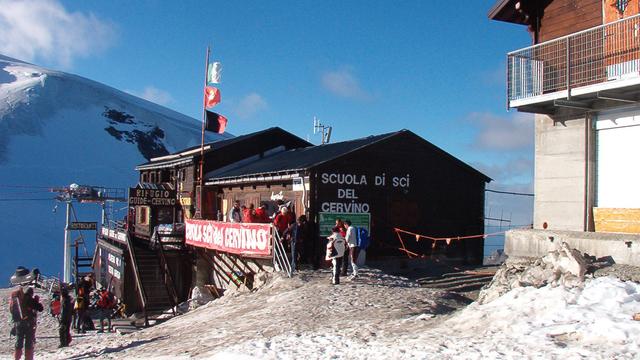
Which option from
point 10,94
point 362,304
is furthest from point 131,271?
point 10,94

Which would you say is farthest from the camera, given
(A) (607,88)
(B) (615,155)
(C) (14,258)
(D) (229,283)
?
(C) (14,258)

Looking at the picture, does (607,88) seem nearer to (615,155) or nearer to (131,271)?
(615,155)

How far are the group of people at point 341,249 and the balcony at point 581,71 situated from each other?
206 inches

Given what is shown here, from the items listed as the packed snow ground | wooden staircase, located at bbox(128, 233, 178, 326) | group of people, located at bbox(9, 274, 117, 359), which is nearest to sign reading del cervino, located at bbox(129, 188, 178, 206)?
wooden staircase, located at bbox(128, 233, 178, 326)

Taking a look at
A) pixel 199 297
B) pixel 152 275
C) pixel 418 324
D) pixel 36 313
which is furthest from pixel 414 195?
pixel 36 313

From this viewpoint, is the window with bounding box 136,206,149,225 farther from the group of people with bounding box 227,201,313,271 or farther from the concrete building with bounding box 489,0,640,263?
the concrete building with bounding box 489,0,640,263

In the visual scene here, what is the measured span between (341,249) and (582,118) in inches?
252

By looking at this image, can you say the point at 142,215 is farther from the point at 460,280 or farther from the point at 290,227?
the point at 460,280

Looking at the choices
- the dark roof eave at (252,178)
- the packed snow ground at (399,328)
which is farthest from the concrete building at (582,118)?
the dark roof eave at (252,178)

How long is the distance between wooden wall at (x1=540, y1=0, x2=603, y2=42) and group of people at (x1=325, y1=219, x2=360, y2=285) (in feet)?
22.7

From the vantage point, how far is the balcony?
1184 cm

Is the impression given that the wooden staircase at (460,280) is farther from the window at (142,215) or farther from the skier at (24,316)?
the window at (142,215)

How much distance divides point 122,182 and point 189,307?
319 feet

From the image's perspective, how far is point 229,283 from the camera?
21.7 m
